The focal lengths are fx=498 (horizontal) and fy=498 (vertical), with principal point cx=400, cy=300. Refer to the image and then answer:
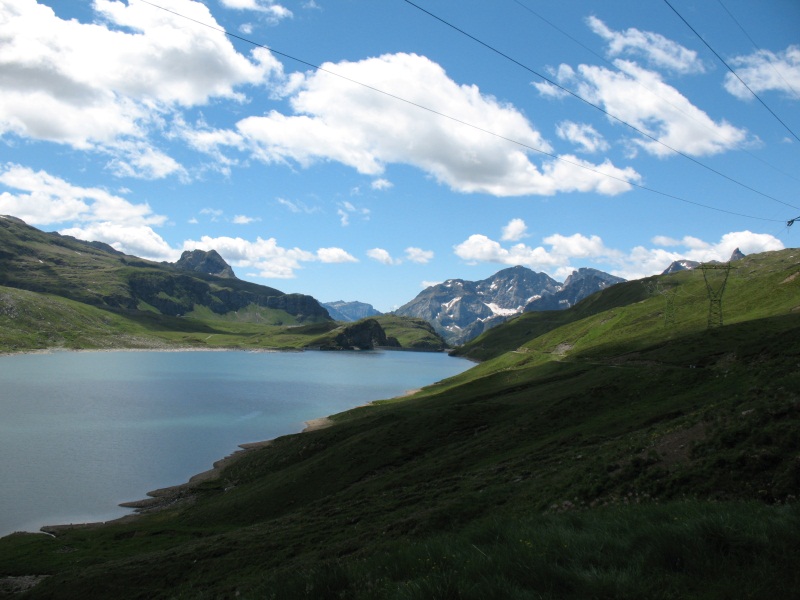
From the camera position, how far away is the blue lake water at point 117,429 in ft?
201

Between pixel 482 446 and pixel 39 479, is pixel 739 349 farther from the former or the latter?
pixel 39 479

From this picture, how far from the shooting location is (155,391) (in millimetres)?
148000

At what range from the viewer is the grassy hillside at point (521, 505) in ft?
35.7

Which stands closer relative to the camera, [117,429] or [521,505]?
[521,505]

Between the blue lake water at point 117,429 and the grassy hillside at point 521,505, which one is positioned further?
the blue lake water at point 117,429

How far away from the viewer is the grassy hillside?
35.7 ft

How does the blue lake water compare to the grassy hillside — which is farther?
the blue lake water

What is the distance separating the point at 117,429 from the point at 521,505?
92.0m

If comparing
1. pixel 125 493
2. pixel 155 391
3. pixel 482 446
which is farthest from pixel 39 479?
pixel 155 391

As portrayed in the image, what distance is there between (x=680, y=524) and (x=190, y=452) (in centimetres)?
8507

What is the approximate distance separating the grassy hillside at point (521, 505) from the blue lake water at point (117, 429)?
1209cm

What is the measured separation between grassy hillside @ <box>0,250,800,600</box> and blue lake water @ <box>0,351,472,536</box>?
1209 cm

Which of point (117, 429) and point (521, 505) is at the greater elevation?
point (521, 505)

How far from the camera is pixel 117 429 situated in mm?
94500
